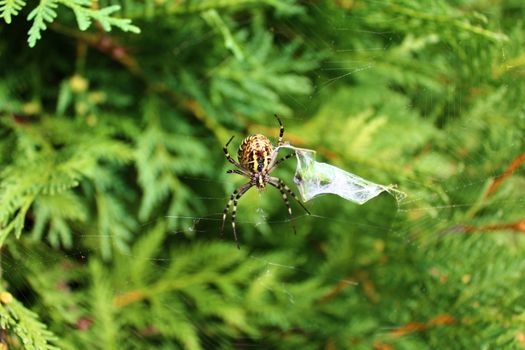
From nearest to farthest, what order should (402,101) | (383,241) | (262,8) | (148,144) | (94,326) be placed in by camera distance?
1. (94,326)
2. (148,144)
3. (262,8)
4. (383,241)
5. (402,101)

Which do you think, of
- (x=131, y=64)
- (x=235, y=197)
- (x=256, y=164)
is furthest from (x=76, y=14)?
(x=235, y=197)

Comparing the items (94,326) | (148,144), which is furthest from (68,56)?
(94,326)

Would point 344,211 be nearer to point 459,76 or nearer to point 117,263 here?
point 459,76

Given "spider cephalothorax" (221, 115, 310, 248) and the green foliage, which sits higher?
"spider cephalothorax" (221, 115, 310, 248)

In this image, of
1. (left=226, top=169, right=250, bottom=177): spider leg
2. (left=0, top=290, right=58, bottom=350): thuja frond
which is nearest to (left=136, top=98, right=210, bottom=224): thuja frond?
(left=226, top=169, right=250, bottom=177): spider leg

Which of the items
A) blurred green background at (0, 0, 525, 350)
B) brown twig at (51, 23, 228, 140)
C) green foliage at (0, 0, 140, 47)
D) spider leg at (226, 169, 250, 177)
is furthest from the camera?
spider leg at (226, 169, 250, 177)

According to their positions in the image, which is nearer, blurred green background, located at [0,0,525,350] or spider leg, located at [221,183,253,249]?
blurred green background, located at [0,0,525,350]

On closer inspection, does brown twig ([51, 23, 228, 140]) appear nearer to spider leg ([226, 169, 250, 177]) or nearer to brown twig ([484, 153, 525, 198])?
spider leg ([226, 169, 250, 177])
